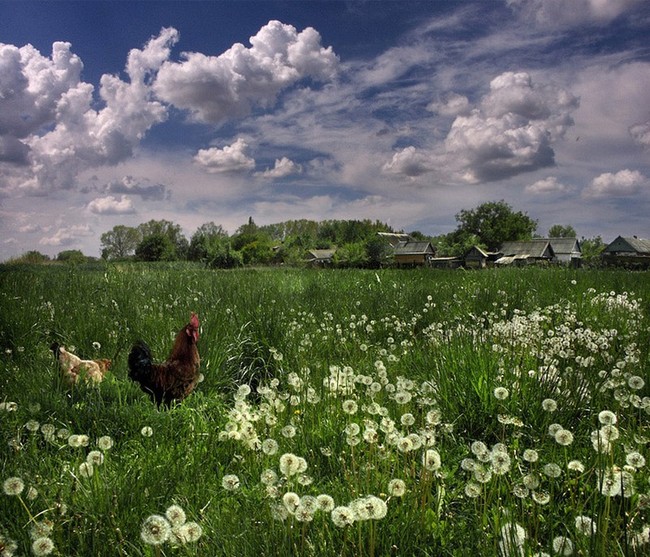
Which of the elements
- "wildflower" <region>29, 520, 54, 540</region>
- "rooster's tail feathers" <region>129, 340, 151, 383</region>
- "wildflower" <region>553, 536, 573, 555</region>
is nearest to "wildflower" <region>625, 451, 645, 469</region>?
"wildflower" <region>553, 536, 573, 555</region>

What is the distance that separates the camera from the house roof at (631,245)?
106 m

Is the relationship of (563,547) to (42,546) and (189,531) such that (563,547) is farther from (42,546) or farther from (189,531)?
(42,546)

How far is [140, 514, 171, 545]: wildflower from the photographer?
183 centimetres

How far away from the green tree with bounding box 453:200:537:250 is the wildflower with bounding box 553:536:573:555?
121869mm

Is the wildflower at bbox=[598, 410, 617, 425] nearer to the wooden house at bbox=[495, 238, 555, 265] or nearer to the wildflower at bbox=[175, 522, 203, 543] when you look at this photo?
the wildflower at bbox=[175, 522, 203, 543]

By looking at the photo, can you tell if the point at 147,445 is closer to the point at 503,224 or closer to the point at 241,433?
the point at 241,433

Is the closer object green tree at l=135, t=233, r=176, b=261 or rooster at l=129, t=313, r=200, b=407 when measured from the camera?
rooster at l=129, t=313, r=200, b=407

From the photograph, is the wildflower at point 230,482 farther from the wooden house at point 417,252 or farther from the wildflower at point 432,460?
the wooden house at point 417,252

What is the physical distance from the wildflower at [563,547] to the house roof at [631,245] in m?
123

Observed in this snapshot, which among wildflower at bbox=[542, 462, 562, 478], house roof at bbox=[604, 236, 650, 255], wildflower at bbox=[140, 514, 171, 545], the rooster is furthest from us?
house roof at bbox=[604, 236, 650, 255]

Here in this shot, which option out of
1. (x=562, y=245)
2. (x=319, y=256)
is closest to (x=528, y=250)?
(x=562, y=245)

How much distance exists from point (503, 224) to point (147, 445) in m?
128

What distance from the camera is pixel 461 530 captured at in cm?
248

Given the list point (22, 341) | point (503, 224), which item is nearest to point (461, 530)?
point (22, 341)
